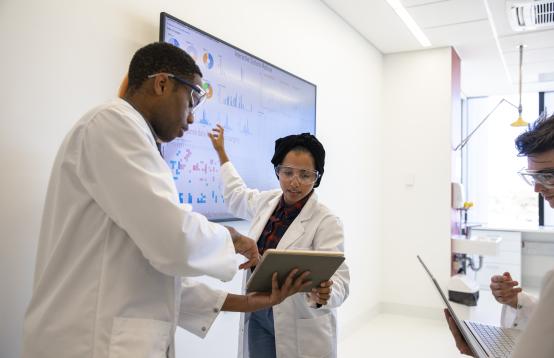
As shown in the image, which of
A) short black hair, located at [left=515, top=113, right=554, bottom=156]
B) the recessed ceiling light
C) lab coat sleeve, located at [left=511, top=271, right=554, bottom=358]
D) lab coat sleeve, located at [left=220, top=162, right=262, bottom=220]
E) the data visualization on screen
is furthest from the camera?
the recessed ceiling light

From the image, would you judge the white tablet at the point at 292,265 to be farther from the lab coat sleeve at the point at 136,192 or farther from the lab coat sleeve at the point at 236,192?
the lab coat sleeve at the point at 236,192

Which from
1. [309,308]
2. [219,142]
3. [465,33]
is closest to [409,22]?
[465,33]

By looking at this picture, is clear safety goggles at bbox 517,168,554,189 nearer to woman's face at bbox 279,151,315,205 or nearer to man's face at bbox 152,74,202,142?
woman's face at bbox 279,151,315,205

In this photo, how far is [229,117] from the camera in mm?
2232

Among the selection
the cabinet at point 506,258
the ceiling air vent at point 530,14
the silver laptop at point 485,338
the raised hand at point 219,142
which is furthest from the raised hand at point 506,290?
the cabinet at point 506,258

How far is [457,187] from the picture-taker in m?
4.40

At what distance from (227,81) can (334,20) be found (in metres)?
Answer: 1.75

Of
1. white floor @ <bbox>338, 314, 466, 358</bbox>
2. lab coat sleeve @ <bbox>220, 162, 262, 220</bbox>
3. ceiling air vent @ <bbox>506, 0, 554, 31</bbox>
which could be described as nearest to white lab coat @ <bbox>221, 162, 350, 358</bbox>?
lab coat sleeve @ <bbox>220, 162, 262, 220</bbox>

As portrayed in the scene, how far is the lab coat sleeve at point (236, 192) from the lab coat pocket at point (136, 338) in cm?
106

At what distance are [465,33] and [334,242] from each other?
10.4 feet

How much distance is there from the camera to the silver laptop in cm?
111

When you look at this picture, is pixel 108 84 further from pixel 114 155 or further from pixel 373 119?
pixel 373 119

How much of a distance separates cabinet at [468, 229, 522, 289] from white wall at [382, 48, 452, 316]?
1739 millimetres

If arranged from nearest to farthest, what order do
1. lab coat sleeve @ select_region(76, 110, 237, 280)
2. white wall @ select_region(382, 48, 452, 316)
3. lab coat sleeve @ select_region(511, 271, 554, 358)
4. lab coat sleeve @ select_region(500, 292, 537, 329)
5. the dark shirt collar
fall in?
lab coat sleeve @ select_region(511, 271, 554, 358)
lab coat sleeve @ select_region(76, 110, 237, 280)
lab coat sleeve @ select_region(500, 292, 537, 329)
the dark shirt collar
white wall @ select_region(382, 48, 452, 316)
